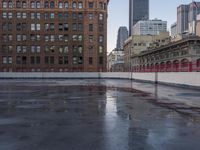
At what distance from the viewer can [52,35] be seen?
106 meters

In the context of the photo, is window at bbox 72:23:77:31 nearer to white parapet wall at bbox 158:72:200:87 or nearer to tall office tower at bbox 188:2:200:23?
tall office tower at bbox 188:2:200:23

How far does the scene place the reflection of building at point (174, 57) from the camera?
120ft

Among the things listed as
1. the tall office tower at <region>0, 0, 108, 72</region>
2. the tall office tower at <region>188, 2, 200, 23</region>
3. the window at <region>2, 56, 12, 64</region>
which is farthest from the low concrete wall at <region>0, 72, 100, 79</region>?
the tall office tower at <region>188, 2, 200, 23</region>

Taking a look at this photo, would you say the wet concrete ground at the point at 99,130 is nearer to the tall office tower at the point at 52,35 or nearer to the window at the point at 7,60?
the tall office tower at the point at 52,35

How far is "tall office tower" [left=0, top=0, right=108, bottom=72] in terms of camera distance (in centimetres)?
10488

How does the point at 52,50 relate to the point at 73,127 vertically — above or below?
above

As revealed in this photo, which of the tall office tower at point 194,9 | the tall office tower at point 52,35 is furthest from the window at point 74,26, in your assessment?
the tall office tower at point 194,9

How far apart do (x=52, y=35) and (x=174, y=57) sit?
40.5 meters

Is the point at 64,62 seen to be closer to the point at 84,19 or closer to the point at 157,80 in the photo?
the point at 84,19

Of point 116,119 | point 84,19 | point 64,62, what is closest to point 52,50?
point 64,62

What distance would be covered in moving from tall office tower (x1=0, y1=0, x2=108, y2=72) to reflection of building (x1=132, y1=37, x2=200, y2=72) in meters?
17.4

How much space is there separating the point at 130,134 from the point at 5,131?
11.1 ft

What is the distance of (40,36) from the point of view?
10538 cm

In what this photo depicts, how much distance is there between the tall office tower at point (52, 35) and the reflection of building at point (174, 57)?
17.4m
